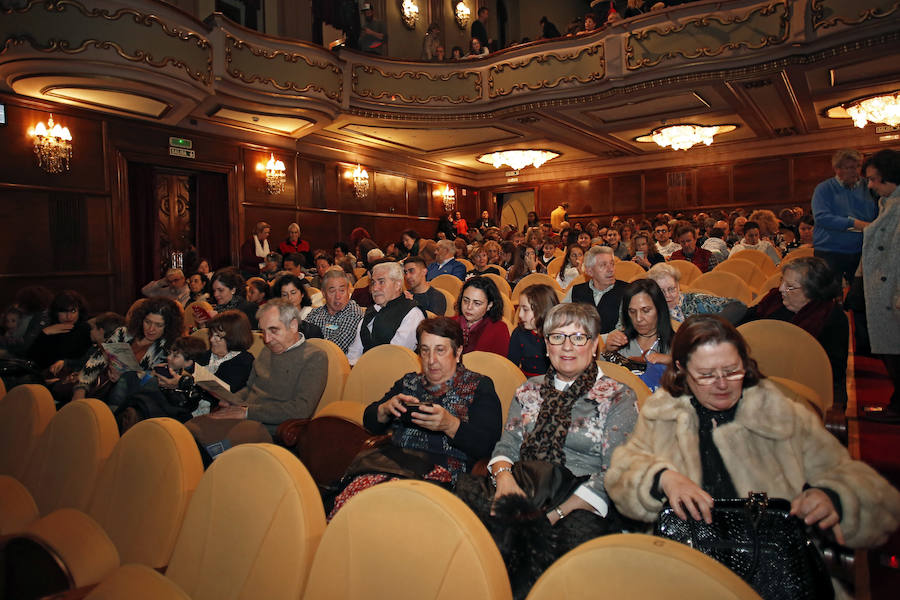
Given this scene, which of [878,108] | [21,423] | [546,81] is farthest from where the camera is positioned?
[546,81]

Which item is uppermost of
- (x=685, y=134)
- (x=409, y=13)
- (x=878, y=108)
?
(x=409, y=13)

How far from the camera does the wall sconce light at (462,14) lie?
11.4 metres

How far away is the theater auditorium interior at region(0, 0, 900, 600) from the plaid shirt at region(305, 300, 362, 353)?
30.3 inches

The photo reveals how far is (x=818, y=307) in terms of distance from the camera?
2479 mm

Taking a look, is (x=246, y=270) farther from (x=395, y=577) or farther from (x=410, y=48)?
(x=395, y=577)

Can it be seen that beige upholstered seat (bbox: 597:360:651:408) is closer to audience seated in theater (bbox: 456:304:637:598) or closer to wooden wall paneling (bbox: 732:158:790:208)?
audience seated in theater (bbox: 456:304:637:598)

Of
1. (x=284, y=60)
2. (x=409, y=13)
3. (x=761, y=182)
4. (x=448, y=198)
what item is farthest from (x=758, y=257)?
(x=448, y=198)

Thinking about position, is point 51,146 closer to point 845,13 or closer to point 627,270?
point 627,270

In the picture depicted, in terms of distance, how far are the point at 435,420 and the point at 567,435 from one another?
1.32 ft

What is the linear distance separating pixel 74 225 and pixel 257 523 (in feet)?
23.2

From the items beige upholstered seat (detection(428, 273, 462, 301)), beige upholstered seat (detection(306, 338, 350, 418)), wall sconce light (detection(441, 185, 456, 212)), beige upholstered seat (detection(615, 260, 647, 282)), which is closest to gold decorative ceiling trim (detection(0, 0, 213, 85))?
beige upholstered seat (detection(428, 273, 462, 301))

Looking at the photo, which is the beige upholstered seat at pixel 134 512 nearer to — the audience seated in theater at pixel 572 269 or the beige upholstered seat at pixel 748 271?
the audience seated in theater at pixel 572 269

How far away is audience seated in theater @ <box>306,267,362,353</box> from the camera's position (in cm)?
347

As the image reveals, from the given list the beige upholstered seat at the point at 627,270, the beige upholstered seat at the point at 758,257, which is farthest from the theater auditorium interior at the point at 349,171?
the beige upholstered seat at the point at 758,257
